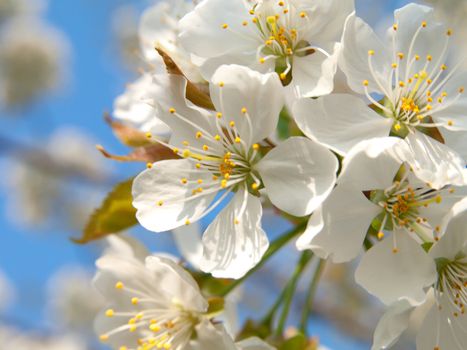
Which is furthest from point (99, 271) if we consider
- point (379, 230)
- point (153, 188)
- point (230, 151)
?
point (379, 230)

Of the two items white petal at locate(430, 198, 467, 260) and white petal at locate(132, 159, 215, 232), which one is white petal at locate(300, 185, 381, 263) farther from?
white petal at locate(132, 159, 215, 232)

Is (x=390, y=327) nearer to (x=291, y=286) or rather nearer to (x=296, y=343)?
(x=296, y=343)

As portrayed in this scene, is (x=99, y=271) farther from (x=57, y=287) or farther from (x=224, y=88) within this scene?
(x=57, y=287)

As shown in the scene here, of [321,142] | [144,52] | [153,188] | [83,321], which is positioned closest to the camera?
[321,142]

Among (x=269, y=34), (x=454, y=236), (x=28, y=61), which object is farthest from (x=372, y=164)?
(x=28, y=61)

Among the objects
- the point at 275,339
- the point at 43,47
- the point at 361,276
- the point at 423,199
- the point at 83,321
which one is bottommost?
the point at 83,321

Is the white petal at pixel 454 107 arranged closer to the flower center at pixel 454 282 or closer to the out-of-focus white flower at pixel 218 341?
the flower center at pixel 454 282

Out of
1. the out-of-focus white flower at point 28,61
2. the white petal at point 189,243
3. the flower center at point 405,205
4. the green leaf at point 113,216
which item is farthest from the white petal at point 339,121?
the out-of-focus white flower at point 28,61
